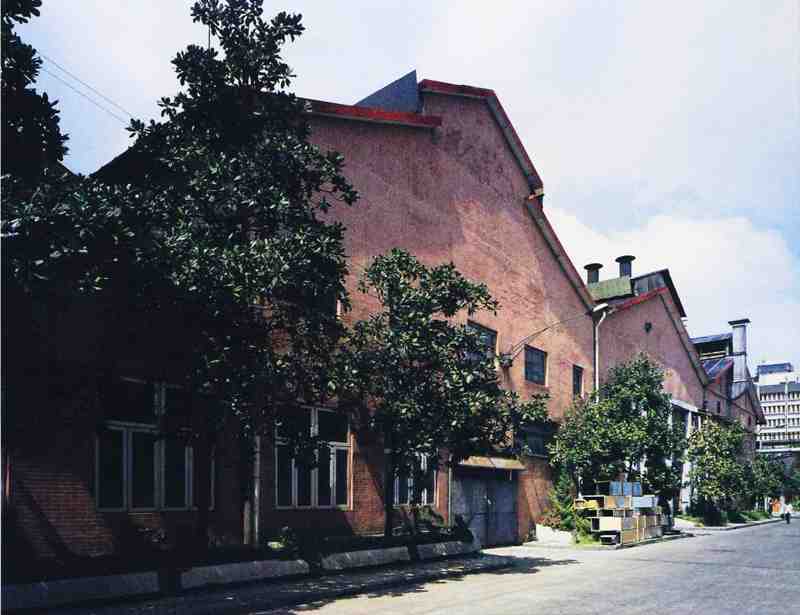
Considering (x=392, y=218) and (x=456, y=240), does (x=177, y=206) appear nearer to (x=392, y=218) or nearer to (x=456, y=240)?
(x=392, y=218)

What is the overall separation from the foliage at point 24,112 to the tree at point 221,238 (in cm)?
140

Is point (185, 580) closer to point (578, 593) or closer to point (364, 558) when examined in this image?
point (364, 558)

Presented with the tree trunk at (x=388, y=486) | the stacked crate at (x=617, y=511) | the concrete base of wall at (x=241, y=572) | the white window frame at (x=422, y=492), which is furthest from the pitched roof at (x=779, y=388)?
the concrete base of wall at (x=241, y=572)

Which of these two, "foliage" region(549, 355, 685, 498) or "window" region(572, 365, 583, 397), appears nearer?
"foliage" region(549, 355, 685, 498)

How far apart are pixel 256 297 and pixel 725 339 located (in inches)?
2407

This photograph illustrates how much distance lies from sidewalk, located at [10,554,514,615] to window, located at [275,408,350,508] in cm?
266

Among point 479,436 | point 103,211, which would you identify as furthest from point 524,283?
point 103,211

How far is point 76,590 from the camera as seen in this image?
11.9 meters

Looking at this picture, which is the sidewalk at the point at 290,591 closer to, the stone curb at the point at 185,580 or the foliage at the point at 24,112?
the stone curb at the point at 185,580

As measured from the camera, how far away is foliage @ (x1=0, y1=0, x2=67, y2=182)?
11.2m

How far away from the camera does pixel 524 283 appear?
98.3ft

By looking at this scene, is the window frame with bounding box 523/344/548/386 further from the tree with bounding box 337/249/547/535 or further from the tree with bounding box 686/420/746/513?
the tree with bounding box 686/420/746/513

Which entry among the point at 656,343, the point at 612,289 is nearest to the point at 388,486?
the point at 656,343

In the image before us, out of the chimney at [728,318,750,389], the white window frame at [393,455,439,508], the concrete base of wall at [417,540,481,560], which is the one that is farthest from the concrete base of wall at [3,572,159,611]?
the chimney at [728,318,750,389]
